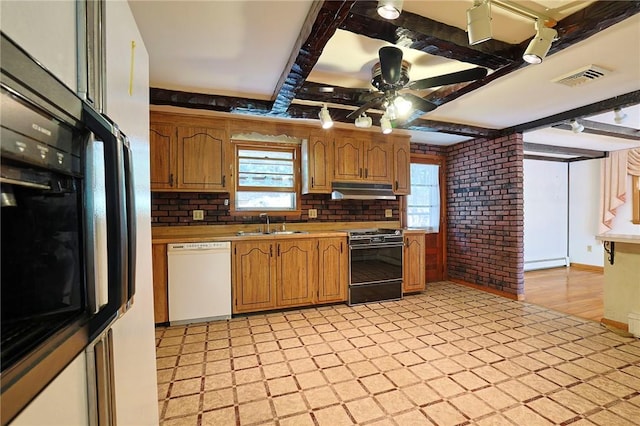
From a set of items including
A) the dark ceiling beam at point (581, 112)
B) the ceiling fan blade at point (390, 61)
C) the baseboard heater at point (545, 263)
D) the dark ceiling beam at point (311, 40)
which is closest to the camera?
the dark ceiling beam at point (311, 40)

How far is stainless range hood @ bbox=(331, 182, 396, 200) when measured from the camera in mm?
3914

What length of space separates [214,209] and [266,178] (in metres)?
0.76

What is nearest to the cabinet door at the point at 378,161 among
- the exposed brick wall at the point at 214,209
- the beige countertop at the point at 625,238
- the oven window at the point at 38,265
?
the exposed brick wall at the point at 214,209

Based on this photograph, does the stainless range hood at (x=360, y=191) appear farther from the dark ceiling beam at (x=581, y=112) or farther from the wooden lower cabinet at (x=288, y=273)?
the dark ceiling beam at (x=581, y=112)

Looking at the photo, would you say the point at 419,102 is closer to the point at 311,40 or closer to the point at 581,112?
the point at 311,40

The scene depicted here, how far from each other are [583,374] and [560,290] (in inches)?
107

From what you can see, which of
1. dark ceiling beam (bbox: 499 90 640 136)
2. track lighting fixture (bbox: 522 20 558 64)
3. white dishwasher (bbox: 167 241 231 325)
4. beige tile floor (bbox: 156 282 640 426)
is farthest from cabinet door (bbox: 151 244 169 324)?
dark ceiling beam (bbox: 499 90 640 136)

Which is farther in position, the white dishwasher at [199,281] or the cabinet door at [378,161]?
the cabinet door at [378,161]

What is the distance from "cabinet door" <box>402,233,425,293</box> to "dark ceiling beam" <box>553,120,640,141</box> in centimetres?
221

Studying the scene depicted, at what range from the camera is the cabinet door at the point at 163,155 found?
3.26 metres

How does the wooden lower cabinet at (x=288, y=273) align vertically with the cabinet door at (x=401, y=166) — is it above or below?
below

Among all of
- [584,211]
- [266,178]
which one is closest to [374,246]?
[266,178]

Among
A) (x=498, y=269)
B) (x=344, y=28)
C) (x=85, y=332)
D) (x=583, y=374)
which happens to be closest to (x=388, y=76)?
(x=344, y=28)

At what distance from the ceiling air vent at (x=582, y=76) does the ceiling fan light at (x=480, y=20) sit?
1516mm
